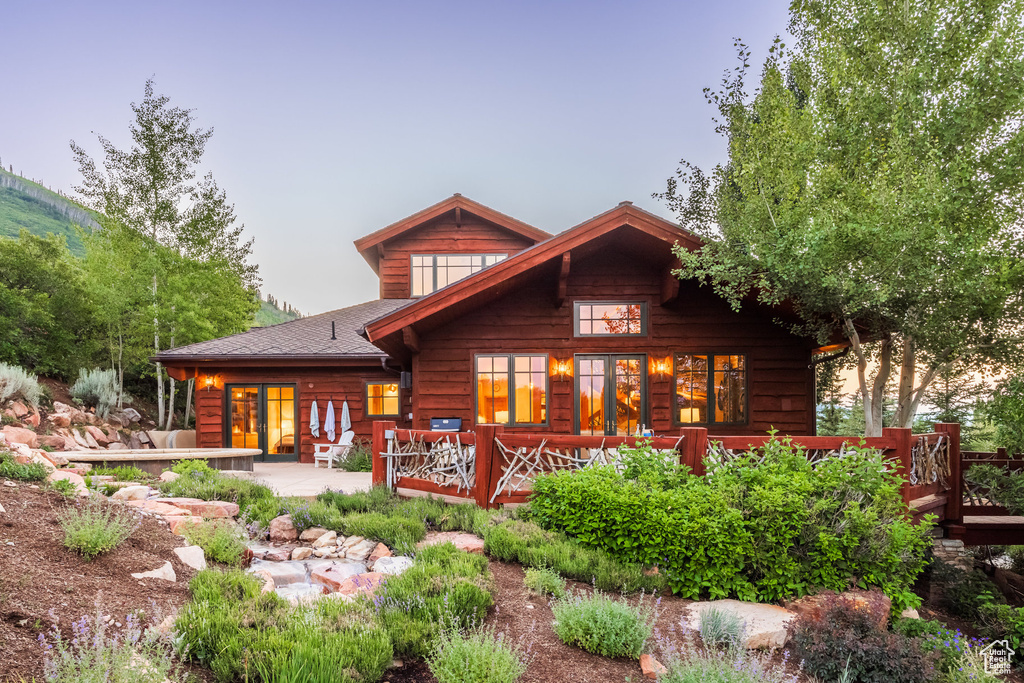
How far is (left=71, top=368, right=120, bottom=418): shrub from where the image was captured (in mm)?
13141

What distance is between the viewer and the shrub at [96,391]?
517 inches

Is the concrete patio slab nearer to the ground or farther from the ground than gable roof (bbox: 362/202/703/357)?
nearer to the ground

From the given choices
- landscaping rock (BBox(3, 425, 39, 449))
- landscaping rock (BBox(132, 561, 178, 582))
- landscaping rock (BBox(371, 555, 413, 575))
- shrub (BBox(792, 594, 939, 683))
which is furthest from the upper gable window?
shrub (BBox(792, 594, 939, 683))

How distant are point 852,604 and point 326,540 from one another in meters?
4.63

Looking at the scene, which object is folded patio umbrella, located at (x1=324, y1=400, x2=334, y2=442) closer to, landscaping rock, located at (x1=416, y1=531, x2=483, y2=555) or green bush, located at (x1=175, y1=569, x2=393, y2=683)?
landscaping rock, located at (x1=416, y1=531, x2=483, y2=555)

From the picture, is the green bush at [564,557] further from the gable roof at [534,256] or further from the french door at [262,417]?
the french door at [262,417]

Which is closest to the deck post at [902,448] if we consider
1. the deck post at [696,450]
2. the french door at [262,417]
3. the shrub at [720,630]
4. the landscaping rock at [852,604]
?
the landscaping rock at [852,604]

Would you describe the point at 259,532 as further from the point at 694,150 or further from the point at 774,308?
the point at 694,150

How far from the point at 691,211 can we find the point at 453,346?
19.0ft

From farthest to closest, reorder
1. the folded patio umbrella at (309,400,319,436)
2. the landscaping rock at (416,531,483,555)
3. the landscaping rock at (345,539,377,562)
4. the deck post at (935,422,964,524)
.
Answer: the folded patio umbrella at (309,400,319,436), the deck post at (935,422,964,524), the landscaping rock at (345,539,377,562), the landscaping rock at (416,531,483,555)

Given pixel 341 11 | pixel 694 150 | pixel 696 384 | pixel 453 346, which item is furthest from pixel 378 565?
pixel 694 150

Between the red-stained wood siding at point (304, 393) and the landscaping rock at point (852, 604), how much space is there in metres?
9.86

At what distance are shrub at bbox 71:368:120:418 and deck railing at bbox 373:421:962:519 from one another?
10521 millimetres

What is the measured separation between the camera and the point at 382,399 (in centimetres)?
1223
